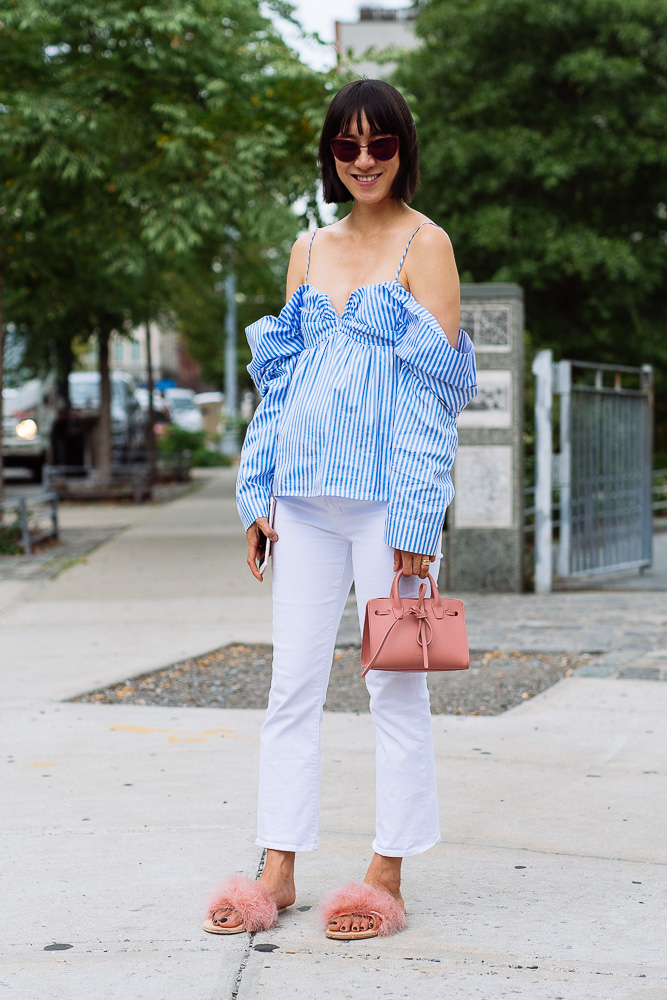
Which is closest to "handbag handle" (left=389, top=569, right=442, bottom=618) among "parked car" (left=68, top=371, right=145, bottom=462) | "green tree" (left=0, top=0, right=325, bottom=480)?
"green tree" (left=0, top=0, right=325, bottom=480)

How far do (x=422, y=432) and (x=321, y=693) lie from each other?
26.6 inches

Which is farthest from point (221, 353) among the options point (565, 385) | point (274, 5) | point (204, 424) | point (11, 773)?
point (11, 773)

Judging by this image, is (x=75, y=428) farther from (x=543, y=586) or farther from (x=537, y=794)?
(x=537, y=794)

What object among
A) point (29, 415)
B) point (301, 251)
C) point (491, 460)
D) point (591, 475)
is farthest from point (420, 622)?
point (29, 415)

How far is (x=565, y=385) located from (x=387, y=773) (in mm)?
6638

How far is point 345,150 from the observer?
3045 mm

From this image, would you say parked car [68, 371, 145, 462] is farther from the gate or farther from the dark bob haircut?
the dark bob haircut

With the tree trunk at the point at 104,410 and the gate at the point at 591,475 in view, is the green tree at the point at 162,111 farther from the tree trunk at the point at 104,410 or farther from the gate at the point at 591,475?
the tree trunk at the point at 104,410

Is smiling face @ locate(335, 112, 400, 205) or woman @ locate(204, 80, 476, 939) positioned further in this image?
smiling face @ locate(335, 112, 400, 205)

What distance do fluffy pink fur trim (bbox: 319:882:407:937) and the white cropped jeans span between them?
10cm

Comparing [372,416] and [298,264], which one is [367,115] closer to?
[298,264]

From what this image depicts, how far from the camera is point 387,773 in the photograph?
3.00m

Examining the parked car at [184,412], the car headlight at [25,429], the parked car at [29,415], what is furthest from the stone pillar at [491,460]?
the parked car at [184,412]

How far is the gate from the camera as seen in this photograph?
935 centimetres
